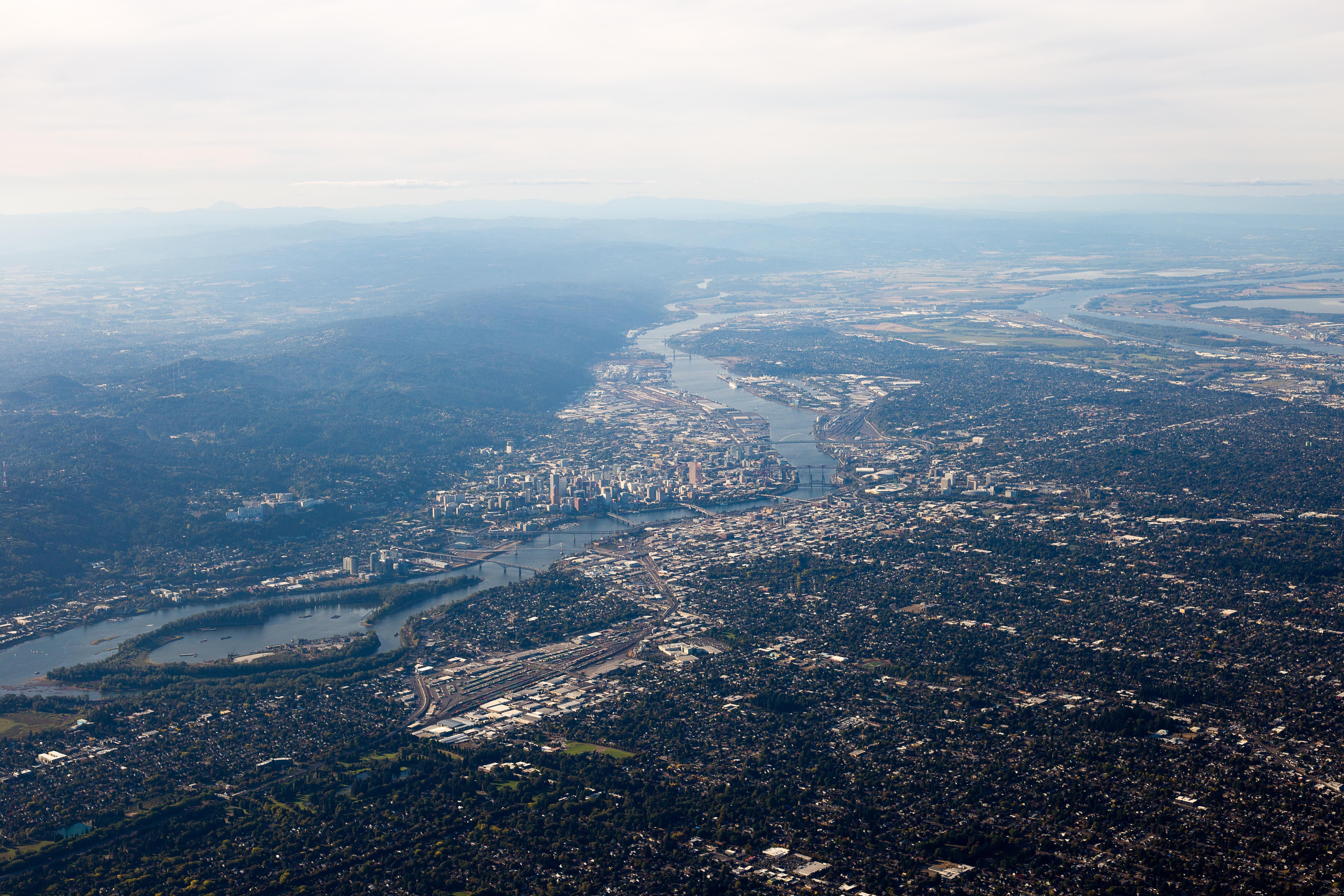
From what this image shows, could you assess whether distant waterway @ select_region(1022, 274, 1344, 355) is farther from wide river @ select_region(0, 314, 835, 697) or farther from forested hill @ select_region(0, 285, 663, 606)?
wide river @ select_region(0, 314, 835, 697)

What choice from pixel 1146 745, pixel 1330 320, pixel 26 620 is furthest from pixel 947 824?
pixel 1330 320

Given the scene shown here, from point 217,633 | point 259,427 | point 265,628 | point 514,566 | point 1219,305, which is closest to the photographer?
point 217,633

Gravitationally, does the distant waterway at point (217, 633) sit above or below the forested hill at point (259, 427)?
below

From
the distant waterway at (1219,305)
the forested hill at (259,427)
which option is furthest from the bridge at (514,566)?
the distant waterway at (1219,305)

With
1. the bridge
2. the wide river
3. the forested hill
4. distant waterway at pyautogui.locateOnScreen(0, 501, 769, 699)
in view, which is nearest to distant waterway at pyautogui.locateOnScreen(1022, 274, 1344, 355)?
the forested hill

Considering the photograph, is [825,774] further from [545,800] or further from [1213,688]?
[1213,688]

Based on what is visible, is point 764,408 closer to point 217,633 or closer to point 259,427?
point 259,427

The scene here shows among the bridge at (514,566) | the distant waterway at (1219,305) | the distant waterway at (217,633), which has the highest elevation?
the distant waterway at (1219,305)

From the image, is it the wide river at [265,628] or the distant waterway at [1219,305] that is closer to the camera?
the wide river at [265,628]

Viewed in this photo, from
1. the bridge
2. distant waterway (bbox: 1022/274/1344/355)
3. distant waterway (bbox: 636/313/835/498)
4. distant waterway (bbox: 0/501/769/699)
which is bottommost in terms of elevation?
distant waterway (bbox: 0/501/769/699)

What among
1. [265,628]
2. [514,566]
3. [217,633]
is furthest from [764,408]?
[217,633]

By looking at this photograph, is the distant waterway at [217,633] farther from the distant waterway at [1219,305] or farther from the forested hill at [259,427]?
the distant waterway at [1219,305]
